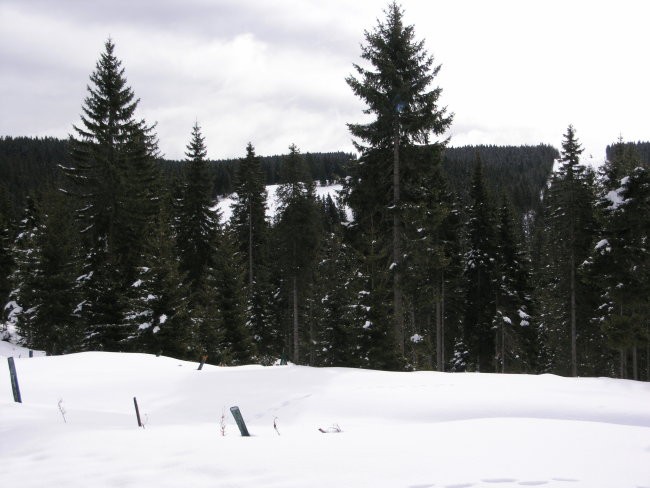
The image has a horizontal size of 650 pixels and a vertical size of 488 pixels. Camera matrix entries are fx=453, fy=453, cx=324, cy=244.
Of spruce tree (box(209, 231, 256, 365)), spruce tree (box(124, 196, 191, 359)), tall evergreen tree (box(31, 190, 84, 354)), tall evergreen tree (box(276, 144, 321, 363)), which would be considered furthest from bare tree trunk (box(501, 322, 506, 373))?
tall evergreen tree (box(31, 190, 84, 354))

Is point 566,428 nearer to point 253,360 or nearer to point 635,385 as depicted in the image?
point 635,385

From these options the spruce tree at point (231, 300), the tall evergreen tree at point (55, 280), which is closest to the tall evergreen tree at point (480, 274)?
the spruce tree at point (231, 300)

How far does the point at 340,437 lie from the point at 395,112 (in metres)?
14.9

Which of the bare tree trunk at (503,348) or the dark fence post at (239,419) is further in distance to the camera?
the bare tree trunk at (503,348)

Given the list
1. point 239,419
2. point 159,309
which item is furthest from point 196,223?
point 239,419

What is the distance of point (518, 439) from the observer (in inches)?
239

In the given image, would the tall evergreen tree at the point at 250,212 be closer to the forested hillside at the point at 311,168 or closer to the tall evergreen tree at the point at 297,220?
the tall evergreen tree at the point at 297,220

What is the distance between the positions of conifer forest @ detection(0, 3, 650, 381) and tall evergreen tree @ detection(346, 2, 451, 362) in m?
0.06

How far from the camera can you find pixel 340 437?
6.52 metres

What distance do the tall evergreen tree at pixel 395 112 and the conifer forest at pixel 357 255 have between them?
61mm

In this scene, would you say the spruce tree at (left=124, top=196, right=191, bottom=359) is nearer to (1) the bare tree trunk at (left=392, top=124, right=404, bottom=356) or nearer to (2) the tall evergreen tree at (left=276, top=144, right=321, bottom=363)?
(1) the bare tree trunk at (left=392, top=124, right=404, bottom=356)

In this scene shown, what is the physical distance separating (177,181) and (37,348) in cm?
1679

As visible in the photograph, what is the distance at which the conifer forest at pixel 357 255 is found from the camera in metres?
19.0

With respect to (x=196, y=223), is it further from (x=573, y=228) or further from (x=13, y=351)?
(x=573, y=228)
